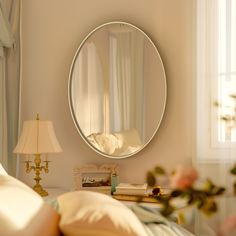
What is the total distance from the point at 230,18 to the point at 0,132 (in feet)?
5.45

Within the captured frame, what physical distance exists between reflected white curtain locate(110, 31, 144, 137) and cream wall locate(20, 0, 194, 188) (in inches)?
5.0

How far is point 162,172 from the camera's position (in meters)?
0.55

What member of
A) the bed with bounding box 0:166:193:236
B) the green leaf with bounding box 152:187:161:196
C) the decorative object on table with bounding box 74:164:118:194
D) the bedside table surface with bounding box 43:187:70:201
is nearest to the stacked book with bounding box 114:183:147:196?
the green leaf with bounding box 152:187:161:196

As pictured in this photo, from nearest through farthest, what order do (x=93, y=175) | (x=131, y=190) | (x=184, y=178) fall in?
(x=184, y=178)
(x=131, y=190)
(x=93, y=175)

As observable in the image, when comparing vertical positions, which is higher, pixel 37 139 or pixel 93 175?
pixel 37 139

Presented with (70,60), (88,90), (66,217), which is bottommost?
(66,217)

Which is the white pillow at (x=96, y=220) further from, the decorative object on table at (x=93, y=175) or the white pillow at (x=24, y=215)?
the decorative object on table at (x=93, y=175)

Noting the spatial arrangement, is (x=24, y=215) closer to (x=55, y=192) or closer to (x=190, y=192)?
(x=190, y=192)

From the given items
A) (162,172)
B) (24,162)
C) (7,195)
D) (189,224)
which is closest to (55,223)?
(7,195)

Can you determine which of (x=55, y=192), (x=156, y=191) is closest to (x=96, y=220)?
(x=156, y=191)

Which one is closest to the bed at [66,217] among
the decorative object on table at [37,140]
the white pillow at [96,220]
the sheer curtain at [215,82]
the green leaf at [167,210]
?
the white pillow at [96,220]

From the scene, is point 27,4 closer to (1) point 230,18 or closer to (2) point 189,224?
(1) point 230,18

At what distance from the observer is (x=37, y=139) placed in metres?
2.83

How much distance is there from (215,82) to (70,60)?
999 millimetres
